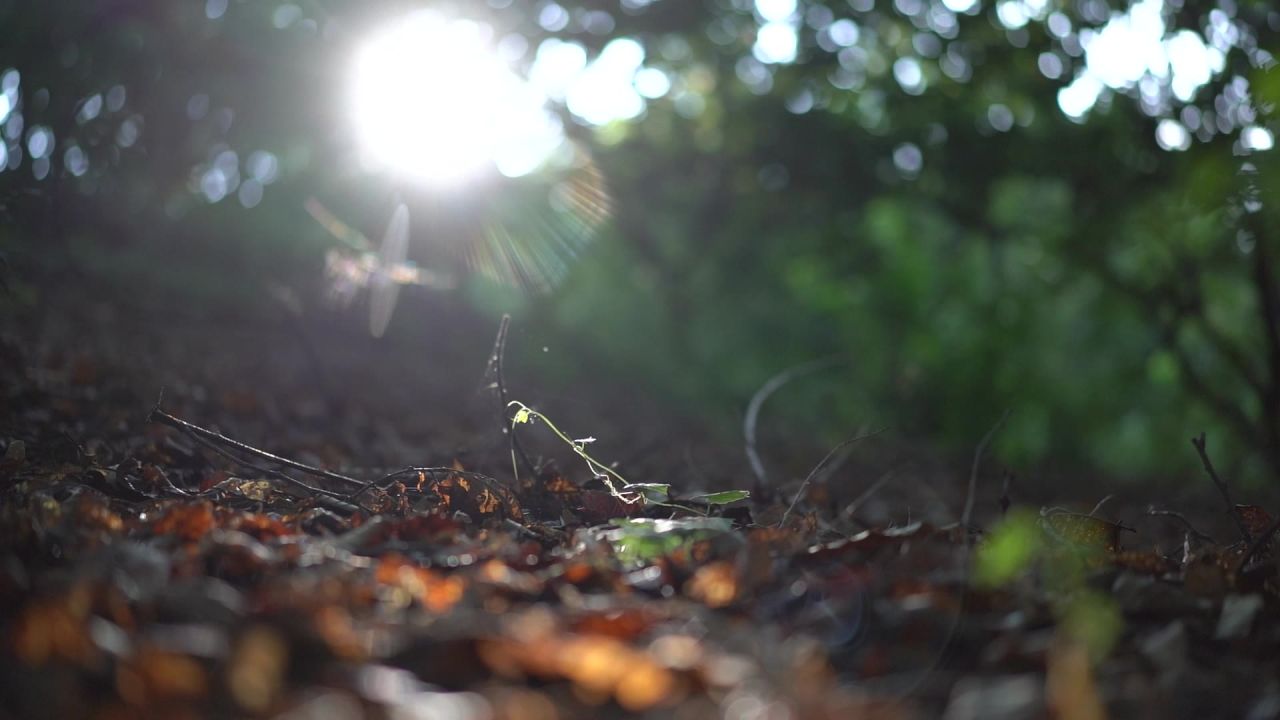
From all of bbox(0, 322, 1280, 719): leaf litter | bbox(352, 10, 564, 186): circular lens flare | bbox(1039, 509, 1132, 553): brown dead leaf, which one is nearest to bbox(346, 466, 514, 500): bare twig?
bbox(0, 322, 1280, 719): leaf litter

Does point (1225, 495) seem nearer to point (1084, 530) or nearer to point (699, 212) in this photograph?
point (1084, 530)

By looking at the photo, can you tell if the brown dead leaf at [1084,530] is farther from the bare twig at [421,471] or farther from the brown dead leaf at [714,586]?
the bare twig at [421,471]

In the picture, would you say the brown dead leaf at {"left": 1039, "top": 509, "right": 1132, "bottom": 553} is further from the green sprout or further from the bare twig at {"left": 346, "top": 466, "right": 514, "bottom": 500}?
the bare twig at {"left": 346, "top": 466, "right": 514, "bottom": 500}

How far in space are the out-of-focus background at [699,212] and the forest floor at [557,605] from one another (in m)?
1.73

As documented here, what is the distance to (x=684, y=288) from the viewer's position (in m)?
8.05

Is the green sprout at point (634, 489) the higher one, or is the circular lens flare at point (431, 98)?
the circular lens flare at point (431, 98)

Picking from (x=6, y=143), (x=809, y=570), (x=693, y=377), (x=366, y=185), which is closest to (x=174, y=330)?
(x=6, y=143)

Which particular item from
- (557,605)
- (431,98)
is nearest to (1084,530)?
(557,605)

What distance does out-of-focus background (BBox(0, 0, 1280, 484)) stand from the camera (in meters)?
5.17

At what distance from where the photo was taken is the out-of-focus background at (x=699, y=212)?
517 cm

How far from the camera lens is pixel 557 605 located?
1492 mm

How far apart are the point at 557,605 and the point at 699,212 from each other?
21.5 feet

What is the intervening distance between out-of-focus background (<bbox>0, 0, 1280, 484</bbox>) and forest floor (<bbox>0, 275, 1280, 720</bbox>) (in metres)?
1.73

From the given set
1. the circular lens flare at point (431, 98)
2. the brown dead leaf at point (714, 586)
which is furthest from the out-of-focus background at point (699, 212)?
the brown dead leaf at point (714, 586)
